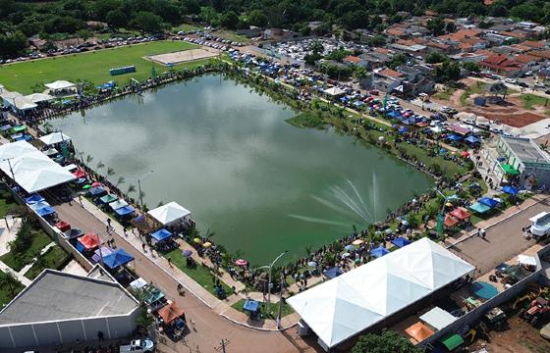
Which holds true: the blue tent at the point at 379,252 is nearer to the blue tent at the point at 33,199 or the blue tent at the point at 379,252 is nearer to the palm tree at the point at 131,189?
the palm tree at the point at 131,189

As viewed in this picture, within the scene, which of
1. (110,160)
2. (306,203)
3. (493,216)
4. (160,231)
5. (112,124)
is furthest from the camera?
(112,124)

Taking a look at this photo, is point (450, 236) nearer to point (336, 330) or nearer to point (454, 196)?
point (454, 196)

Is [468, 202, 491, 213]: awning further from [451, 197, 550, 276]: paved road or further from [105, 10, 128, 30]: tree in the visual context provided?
[105, 10, 128, 30]: tree

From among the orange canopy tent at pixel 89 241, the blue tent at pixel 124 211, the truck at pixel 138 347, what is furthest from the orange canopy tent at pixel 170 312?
the blue tent at pixel 124 211

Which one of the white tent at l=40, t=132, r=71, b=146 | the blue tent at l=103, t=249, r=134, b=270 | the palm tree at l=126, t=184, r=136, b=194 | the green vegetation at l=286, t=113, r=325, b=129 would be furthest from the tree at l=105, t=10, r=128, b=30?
the blue tent at l=103, t=249, r=134, b=270

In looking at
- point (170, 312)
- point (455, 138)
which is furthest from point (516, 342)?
point (455, 138)

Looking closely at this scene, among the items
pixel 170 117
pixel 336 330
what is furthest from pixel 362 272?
pixel 170 117
